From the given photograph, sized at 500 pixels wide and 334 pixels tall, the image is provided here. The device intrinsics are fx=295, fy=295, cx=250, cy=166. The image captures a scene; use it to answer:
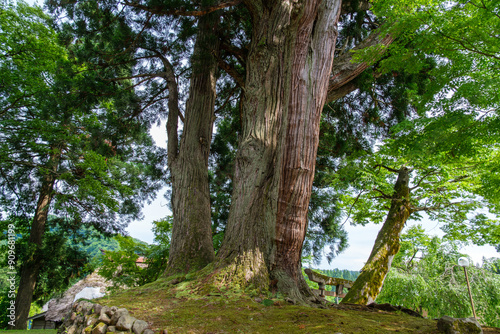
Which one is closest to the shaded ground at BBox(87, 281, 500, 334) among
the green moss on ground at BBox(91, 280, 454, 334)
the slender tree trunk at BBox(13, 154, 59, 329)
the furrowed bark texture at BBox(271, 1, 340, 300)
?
the green moss on ground at BBox(91, 280, 454, 334)

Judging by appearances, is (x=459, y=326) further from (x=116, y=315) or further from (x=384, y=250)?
(x=384, y=250)

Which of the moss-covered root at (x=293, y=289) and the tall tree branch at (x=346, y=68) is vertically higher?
the tall tree branch at (x=346, y=68)

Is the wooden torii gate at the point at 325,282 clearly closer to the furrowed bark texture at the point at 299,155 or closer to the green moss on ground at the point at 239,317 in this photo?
the furrowed bark texture at the point at 299,155

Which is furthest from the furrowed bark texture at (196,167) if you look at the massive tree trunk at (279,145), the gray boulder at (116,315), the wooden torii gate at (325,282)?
the wooden torii gate at (325,282)

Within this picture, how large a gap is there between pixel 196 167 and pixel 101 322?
3003 millimetres

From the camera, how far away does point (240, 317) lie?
2.45 meters

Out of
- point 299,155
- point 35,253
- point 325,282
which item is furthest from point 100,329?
point 35,253

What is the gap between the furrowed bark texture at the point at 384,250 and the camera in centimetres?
580

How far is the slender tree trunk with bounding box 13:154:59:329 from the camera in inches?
341

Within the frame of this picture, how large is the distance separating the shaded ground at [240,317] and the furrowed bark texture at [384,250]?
311cm

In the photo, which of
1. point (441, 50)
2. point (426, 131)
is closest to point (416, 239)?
point (426, 131)

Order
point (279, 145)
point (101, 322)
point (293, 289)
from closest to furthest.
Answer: point (101, 322) < point (293, 289) < point (279, 145)

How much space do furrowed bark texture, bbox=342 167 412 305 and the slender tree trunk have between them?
8.61m

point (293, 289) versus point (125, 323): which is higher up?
point (293, 289)
